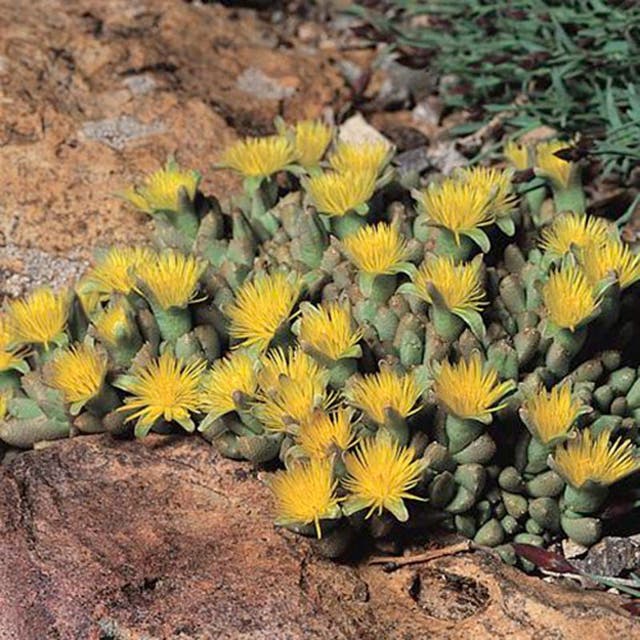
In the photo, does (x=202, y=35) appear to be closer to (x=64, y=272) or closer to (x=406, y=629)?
(x=64, y=272)

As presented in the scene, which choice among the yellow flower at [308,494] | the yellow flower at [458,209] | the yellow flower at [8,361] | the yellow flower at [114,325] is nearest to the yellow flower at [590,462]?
the yellow flower at [308,494]

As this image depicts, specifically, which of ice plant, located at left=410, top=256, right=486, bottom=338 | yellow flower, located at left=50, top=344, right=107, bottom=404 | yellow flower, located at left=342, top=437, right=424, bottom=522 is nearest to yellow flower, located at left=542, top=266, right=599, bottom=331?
ice plant, located at left=410, top=256, right=486, bottom=338

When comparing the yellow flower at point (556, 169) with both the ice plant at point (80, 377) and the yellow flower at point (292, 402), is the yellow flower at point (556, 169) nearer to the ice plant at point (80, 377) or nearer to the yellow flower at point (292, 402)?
the yellow flower at point (292, 402)

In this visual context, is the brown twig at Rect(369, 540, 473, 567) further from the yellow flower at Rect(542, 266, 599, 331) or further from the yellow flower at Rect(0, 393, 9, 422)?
the yellow flower at Rect(0, 393, 9, 422)

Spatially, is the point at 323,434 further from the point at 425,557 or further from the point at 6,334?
the point at 6,334

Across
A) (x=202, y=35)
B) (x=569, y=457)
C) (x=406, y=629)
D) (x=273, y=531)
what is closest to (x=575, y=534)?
(x=569, y=457)

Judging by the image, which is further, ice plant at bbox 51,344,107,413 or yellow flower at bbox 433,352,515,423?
→ ice plant at bbox 51,344,107,413
